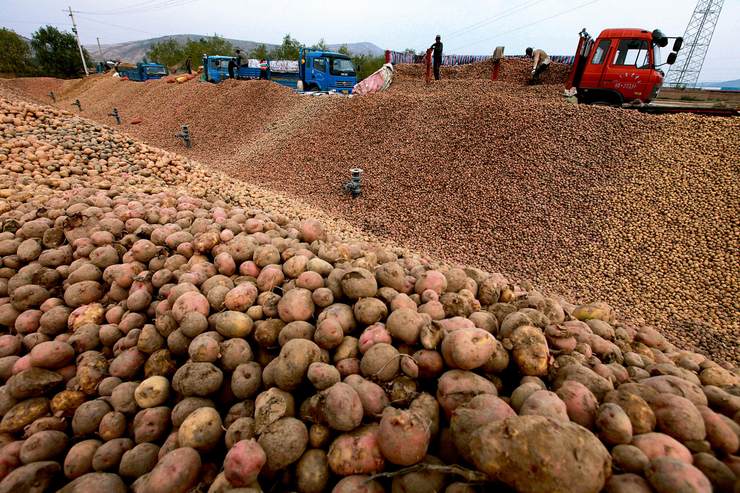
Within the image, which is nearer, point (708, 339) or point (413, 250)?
point (708, 339)

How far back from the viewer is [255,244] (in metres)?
3.20

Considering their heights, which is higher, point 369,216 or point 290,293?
point 290,293

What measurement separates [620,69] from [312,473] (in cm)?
1297

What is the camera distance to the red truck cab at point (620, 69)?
961 cm

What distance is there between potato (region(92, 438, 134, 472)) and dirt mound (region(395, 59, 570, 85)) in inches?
665

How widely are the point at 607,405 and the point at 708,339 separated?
445cm

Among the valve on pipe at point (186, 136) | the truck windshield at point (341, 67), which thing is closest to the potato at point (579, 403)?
the valve on pipe at point (186, 136)

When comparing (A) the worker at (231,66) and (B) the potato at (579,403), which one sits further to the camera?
(A) the worker at (231,66)

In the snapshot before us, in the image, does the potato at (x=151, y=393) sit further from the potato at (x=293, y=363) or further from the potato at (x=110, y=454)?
the potato at (x=293, y=363)

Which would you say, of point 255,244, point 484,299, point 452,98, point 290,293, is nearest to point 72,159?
point 255,244

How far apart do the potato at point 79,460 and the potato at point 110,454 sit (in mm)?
43

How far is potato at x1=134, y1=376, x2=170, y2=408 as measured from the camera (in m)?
2.10

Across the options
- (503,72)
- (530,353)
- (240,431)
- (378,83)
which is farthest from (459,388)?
(503,72)

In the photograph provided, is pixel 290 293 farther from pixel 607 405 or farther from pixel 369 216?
pixel 369 216
